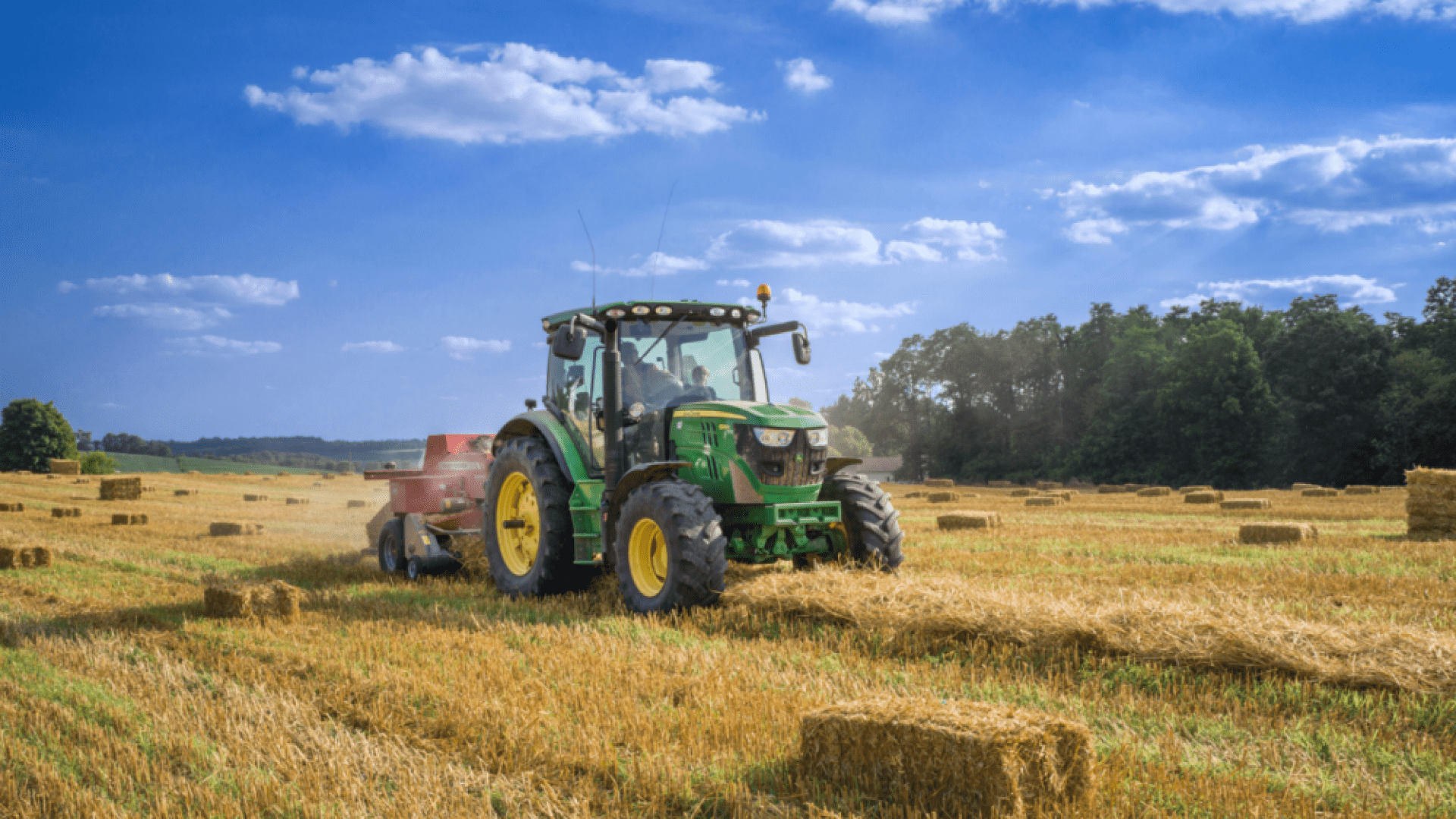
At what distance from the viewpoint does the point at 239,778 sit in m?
3.92

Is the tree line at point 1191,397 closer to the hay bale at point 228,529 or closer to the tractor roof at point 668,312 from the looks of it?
the hay bale at point 228,529

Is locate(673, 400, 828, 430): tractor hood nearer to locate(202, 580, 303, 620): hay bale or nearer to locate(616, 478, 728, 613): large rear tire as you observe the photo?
locate(616, 478, 728, 613): large rear tire

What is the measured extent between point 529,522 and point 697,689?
452 centimetres

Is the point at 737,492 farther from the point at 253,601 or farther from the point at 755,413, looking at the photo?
the point at 253,601

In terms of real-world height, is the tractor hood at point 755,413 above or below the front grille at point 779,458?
above

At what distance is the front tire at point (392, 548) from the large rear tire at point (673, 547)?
403 cm

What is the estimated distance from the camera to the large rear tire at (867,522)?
781 cm

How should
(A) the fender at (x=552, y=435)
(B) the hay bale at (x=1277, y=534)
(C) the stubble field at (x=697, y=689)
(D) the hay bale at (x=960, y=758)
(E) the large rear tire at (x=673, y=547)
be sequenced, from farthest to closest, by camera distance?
1. (B) the hay bale at (x=1277, y=534)
2. (A) the fender at (x=552, y=435)
3. (E) the large rear tire at (x=673, y=547)
4. (C) the stubble field at (x=697, y=689)
5. (D) the hay bale at (x=960, y=758)

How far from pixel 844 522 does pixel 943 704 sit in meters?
4.31

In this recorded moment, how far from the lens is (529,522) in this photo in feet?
29.7

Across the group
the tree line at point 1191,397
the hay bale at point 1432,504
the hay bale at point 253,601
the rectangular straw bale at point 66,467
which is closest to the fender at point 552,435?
the hay bale at point 253,601

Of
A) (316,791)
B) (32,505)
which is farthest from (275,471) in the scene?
(316,791)

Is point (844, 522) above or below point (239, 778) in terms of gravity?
above

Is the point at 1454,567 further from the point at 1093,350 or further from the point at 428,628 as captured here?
the point at 1093,350
